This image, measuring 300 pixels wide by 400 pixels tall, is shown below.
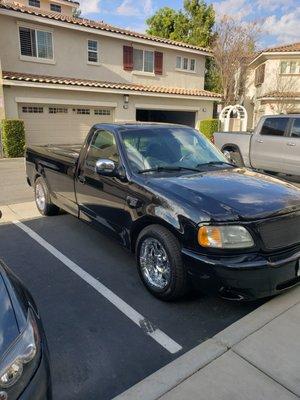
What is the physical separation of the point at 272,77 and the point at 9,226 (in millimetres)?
26163

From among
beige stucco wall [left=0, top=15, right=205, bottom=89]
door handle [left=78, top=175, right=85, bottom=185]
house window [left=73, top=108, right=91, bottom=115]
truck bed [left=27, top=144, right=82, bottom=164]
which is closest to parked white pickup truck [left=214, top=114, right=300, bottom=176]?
truck bed [left=27, top=144, right=82, bottom=164]

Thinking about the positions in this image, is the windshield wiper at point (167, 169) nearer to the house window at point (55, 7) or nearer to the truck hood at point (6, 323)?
the truck hood at point (6, 323)

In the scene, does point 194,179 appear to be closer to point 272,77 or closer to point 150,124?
point 150,124

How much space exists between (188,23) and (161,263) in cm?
3178

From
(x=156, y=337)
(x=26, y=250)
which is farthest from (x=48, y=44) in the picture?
(x=156, y=337)

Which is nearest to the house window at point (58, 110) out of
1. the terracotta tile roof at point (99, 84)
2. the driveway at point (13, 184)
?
the terracotta tile roof at point (99, 84)

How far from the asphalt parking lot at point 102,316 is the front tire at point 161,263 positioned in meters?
0.17

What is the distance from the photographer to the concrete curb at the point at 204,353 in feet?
7.82

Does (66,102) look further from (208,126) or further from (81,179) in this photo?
(81,179)

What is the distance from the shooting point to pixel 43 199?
255 inches

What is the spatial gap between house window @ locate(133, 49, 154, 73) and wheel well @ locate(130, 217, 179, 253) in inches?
720

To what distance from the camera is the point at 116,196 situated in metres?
4.18

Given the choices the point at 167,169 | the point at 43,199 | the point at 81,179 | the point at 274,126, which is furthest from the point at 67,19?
the point at 167,169

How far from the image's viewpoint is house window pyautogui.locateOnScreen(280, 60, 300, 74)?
1053 inches
